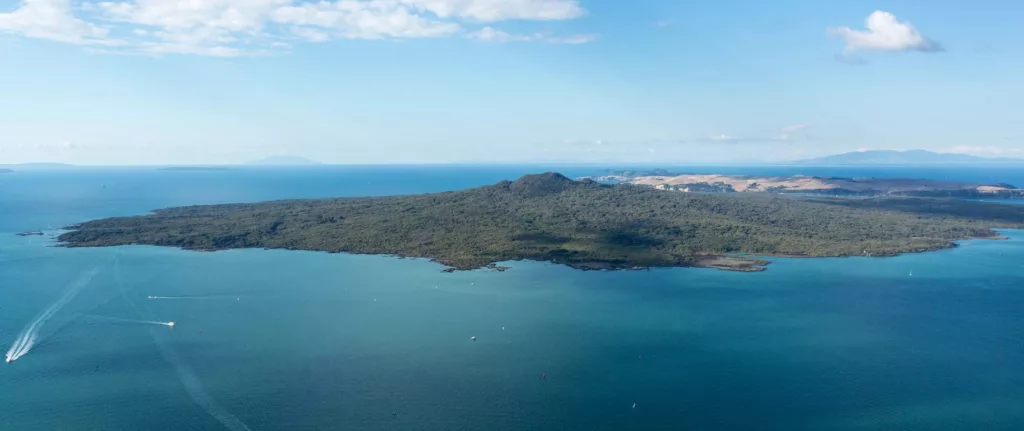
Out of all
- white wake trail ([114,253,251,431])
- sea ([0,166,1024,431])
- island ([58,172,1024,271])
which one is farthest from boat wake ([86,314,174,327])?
island ([58,172,1024,271])

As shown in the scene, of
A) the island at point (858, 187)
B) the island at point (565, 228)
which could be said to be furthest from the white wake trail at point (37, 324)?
the island at point (858, 187)

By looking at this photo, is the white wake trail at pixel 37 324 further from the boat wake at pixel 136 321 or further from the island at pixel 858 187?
the island at pixel 858 187

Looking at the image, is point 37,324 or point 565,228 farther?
point 565,228

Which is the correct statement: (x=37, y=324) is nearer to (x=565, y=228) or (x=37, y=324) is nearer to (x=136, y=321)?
(x=136, y=321)

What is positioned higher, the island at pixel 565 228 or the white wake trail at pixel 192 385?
the island at pixel 565 228

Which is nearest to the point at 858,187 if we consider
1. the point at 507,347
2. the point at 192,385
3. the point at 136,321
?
the point at 507,347

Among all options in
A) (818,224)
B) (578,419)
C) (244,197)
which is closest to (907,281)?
(818,224)
